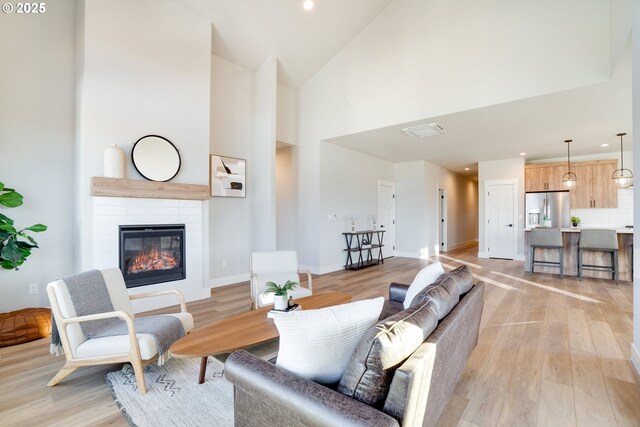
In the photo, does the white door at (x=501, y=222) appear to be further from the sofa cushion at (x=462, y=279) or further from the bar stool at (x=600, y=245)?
the sofa cushion at (x=462, y=279)

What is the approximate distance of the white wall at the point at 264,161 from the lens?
5039 millimetres

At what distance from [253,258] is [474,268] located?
513cm

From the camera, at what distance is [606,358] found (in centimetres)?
243

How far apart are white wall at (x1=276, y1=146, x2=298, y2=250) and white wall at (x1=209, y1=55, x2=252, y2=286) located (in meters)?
1.19

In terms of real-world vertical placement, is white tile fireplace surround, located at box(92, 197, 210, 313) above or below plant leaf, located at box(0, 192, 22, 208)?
below

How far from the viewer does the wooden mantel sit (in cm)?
326

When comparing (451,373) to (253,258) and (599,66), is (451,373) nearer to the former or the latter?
(253,258)

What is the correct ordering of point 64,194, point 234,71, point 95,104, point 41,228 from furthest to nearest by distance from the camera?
1. point 234,71
2. point 64,194
3. point 95,104
4. point 41,228

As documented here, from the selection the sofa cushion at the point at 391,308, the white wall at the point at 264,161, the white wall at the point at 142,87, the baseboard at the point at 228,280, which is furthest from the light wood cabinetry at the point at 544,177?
the white wall at the point at 142,87

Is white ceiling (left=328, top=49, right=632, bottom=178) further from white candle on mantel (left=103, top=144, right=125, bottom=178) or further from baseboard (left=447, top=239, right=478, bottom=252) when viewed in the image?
white candle on mantel (left=103, top=144, right=125, bottom=178)

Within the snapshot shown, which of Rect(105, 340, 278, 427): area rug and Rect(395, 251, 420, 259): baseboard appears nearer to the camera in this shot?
Rect(105, 340, 278, 427): area rug

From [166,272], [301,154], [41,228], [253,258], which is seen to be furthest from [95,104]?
[301,154]

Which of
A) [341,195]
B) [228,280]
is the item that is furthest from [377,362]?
[341,195]

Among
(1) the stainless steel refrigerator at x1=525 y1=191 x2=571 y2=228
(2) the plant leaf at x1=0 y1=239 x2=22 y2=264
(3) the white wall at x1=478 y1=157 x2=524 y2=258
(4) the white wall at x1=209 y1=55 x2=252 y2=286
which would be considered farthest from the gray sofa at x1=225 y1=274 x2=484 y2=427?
(3) the white wall at x1=478 y1=157 x2=524 y2=258
